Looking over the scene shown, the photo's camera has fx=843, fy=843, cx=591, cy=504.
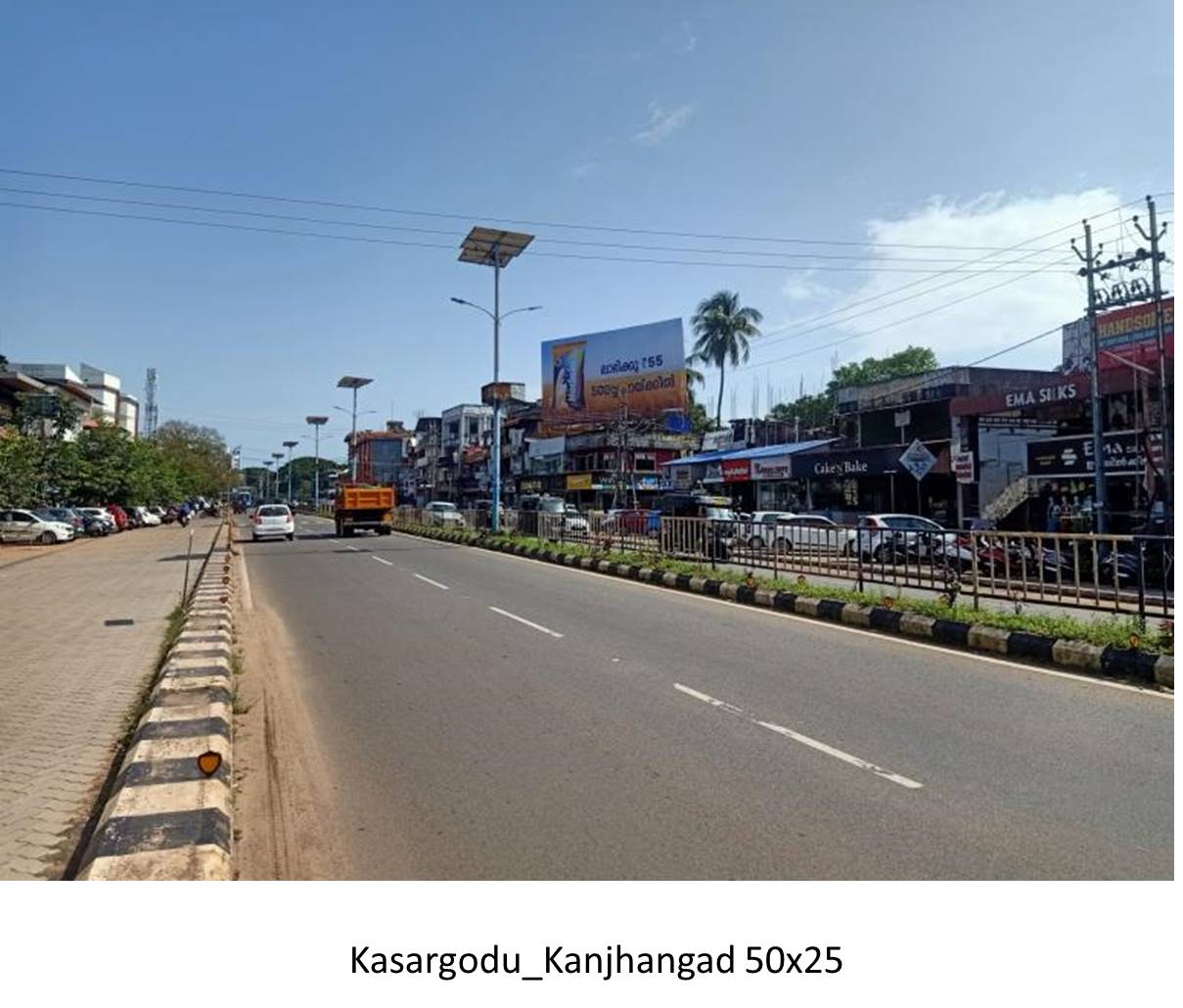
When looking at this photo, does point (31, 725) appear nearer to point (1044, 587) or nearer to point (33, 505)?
point (1044, 587)

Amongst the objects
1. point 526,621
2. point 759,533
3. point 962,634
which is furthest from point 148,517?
point 962,634

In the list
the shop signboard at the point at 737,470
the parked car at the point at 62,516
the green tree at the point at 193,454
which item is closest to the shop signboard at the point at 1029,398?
the shop signboard at the point at 737,470

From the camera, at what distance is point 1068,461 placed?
2623 centimetres

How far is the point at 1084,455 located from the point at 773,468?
51.0 feet

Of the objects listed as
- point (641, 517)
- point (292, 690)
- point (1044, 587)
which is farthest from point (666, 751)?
point (641, 517)

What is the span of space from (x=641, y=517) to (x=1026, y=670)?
1424 cm

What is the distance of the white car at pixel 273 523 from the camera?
3434 cm

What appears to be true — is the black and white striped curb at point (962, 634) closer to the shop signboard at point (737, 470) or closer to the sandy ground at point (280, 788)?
the sandy ground at point (280, 788)

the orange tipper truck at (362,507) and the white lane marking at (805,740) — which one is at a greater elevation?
the orange tipper truck at (362,507)

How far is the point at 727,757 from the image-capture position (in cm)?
541

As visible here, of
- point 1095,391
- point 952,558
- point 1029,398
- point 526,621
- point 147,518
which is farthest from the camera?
point 147,518

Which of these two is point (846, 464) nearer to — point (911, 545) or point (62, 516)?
point (911, 545)

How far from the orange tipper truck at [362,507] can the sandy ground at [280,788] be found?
28325 millimetres

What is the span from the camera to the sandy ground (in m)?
4.02
